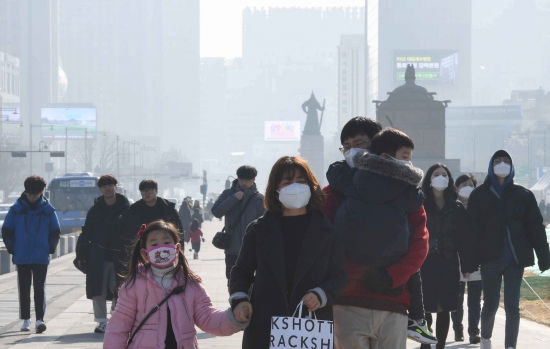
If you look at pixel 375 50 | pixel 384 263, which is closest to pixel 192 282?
pixel 384 263

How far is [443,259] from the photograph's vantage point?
8828 millimetres

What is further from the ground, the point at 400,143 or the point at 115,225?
the point at 400,143

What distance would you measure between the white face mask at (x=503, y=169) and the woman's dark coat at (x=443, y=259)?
0.44 metres

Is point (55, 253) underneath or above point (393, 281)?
underneath

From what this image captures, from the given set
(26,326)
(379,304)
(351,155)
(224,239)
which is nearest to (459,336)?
(224,239)

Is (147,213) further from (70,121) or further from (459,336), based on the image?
(70,121)

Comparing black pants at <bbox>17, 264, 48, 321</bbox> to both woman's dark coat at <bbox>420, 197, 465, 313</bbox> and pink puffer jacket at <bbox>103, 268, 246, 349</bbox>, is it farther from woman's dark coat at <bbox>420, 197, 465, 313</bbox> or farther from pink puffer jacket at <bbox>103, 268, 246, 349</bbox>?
pink puffer jacket at <bbox>103, 268, 246, 349</bbox>

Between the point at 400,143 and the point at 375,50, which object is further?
the point at 375,50

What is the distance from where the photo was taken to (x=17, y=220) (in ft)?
38.9

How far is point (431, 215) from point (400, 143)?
3263 mm

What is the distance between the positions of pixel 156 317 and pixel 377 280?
117 centimetres

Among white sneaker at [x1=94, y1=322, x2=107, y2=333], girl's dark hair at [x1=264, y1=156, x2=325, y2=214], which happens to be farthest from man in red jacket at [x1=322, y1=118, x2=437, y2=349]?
white sneaker at [x1=94, y1=322, x2=107, y2=333]

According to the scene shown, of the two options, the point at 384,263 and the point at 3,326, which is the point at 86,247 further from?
the point at 384,263

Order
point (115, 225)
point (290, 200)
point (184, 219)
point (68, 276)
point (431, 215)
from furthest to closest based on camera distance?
1. point (184, 219)
2. point (68, 276)
3. point (115, 225)
4. point (431, 215)
5. point (290, 200)
